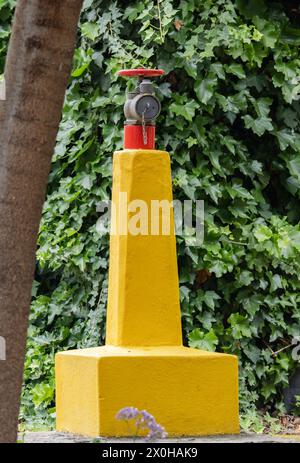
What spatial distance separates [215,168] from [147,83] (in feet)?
4.56

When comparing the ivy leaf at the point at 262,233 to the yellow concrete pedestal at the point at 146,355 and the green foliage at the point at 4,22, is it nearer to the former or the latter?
the yellow concrete pedestal at the point at 146,355

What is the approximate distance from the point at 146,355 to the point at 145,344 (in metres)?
0.21

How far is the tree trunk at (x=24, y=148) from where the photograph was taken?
4.07 meters

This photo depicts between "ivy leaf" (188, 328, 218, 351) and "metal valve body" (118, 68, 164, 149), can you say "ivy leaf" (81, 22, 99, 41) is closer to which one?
"metal valve body" (118, 68, 164, 149)

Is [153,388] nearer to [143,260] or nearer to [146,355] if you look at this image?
[146,355]

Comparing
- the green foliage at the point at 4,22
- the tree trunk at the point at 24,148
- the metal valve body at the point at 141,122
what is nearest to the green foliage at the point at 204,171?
the green foliage at the point at 4,22

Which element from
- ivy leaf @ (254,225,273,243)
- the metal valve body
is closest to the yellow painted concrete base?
the metal valve body

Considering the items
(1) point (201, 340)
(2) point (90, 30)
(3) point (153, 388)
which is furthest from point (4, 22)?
(3) point (153, 388)

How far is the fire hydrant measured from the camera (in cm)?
548

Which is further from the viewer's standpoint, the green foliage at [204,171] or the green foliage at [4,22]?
the green foliage at [4,22]

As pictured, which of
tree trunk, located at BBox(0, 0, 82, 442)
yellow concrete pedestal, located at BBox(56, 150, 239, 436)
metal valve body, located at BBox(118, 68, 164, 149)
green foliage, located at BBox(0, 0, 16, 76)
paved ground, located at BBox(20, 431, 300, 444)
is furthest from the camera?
green foliage, located at BBox(0, 0, 16, 76)

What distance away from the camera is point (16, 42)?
13.6ft
